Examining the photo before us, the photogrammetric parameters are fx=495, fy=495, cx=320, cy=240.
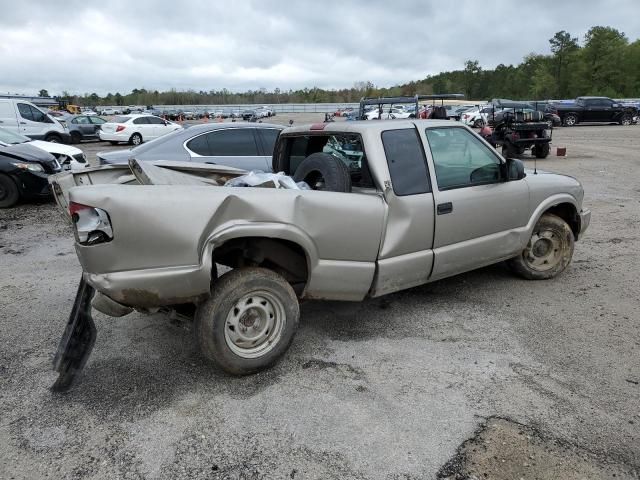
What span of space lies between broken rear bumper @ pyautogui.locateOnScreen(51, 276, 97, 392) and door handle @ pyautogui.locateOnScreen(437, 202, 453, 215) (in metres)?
2.65

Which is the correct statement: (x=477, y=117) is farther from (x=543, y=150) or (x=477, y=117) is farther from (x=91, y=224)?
(x=91, y=224)

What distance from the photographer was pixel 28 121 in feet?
59.8

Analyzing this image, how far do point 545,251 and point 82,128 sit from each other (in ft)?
85.7

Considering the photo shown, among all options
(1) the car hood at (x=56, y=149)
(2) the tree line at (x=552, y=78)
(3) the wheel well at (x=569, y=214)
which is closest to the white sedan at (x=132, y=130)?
(1) the car hood at (x=56, y=149)

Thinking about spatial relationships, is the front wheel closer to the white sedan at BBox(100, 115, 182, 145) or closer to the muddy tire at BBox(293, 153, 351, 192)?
the white sedan at BBox(100, 115, 182, 145)

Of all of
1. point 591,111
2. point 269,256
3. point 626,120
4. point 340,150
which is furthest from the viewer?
point 626,120

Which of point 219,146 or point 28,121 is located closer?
point 219,146

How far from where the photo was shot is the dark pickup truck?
108 ft

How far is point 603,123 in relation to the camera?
34750mm

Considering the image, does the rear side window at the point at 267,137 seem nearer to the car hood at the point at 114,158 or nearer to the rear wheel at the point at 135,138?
the car hood at the point at 114,158

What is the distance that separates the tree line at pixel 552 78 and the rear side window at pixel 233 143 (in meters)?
62.4

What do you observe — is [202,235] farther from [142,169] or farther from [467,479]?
[467,479]

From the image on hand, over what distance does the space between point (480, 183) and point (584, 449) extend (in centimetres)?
235

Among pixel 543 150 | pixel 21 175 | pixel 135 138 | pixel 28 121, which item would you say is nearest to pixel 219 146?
pixel 21 175
